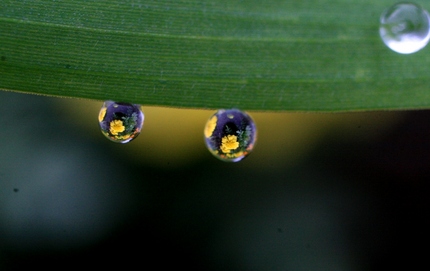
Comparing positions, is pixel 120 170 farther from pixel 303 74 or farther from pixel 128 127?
pixel 303 74

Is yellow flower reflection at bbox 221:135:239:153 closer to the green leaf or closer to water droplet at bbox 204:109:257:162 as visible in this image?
water droplet at bbox 204:109:257:162

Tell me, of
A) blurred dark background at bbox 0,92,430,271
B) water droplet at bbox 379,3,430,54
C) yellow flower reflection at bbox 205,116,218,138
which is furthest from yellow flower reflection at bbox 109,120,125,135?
blurred dark background at bbox 0,92,430,271

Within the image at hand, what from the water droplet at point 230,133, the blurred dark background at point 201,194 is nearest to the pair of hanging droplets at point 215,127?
the water droplet at point 230,133

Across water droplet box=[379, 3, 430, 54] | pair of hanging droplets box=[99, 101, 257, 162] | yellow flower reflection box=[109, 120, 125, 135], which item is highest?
water droplet box=[379, 3, 430, 54]

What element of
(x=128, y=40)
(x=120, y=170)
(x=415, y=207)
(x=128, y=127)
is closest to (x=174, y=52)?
(x=128, y=40)

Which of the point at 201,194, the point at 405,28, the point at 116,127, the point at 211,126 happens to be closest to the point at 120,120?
the point at 116,127

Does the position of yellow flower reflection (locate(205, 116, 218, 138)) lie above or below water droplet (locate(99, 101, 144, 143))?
above

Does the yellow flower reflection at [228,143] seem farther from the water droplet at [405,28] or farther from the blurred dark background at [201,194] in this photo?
the blurred dark background at [201,194]
